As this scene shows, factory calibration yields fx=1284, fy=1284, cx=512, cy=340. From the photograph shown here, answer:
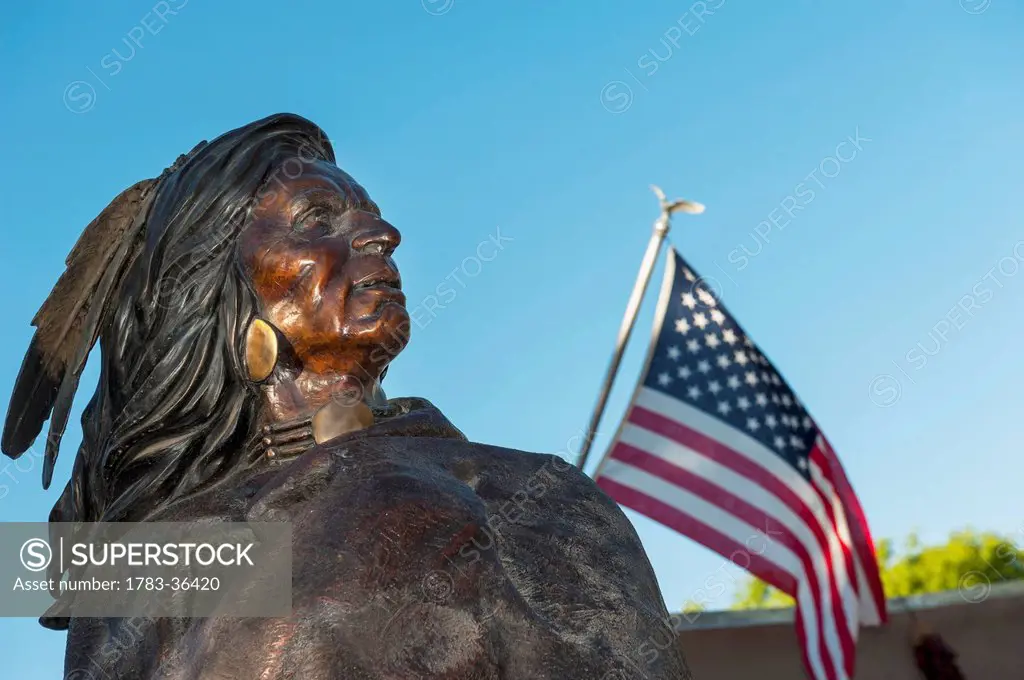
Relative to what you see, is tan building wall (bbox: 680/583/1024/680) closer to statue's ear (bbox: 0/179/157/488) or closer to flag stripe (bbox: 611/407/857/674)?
flag stripe (bbox: 611/407/857/674)

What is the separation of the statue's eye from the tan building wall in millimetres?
8778

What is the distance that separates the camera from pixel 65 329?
4.17 m

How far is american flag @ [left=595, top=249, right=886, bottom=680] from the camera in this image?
9617 mm

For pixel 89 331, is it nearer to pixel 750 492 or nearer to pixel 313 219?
pixel 313 219

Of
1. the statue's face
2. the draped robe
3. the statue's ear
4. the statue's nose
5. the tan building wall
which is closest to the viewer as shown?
the draped robe

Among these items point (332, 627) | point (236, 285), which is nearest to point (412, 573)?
point (332, 627)

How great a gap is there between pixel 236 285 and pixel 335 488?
127 centimetres

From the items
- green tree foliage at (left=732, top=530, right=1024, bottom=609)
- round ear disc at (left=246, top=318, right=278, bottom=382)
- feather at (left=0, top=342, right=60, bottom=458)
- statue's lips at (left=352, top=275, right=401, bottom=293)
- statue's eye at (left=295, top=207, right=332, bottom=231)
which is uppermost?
green tree foliage at (left=732, top=530, right=1024, bottom=609)

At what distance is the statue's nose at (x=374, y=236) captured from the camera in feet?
12.4

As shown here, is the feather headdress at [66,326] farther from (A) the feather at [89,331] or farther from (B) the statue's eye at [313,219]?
(B) the statue's eye at [313,219]

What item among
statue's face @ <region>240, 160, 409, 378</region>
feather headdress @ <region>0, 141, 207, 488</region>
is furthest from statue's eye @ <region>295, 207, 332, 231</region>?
feather headdress @ <region>0, 141, 207, 488</region>

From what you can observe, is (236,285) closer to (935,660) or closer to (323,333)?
(323,333)

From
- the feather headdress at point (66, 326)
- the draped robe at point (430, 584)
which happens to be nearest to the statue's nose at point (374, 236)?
the draped robe at point (430, 584)

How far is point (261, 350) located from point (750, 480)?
675cm
